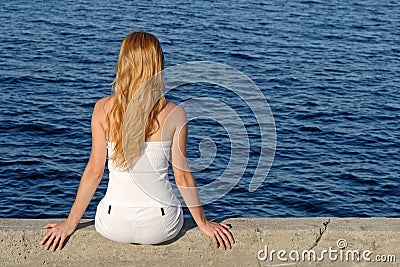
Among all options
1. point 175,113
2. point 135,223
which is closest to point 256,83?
point 175,113

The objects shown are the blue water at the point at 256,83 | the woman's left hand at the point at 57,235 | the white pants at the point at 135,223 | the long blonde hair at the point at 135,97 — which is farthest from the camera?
the blue water at the point at 256,83

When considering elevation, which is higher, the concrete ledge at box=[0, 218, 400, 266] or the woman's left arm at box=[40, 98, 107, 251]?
the woman's left arm at box=[40, 98, 107, 251]

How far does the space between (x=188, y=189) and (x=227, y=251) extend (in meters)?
0.45

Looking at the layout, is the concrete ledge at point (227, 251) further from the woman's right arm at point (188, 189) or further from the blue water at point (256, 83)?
the blue water at point (256, 83)

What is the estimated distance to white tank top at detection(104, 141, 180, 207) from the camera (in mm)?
4680

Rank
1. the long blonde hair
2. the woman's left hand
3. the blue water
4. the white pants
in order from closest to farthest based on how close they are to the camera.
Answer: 1. the long blonde hair
2. the white pants
3. the woman's left hand
4. the blue water

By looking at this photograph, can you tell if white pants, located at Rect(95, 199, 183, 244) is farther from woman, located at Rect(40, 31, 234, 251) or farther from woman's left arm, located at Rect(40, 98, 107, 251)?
woman's left arm, located at Rect(40, 98, 107, 251)

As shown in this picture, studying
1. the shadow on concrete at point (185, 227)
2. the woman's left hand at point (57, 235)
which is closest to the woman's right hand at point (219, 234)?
the shadow on concrete at point (185, 227)

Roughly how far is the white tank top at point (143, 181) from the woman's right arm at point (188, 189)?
2.6 inches

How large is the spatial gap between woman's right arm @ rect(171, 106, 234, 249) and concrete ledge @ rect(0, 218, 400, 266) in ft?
0.20

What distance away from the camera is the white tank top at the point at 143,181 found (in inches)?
184

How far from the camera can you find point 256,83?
1845 centimetres

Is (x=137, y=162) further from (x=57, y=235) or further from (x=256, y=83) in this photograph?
(x=256, y=83)

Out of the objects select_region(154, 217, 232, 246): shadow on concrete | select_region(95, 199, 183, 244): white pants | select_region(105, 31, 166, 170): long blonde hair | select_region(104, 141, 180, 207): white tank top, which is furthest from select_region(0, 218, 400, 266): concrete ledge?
select_region(105, 31, 166, 170): long blonde hair
